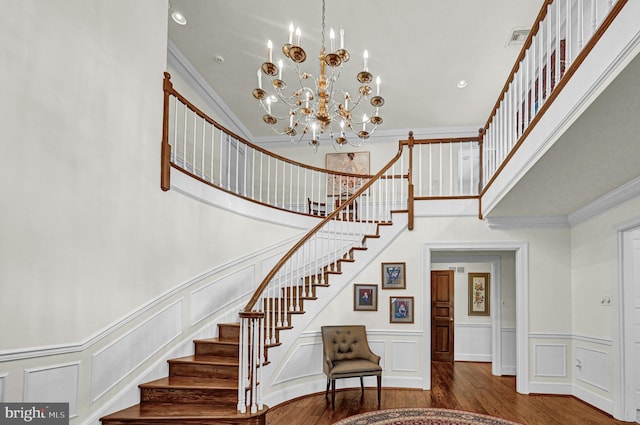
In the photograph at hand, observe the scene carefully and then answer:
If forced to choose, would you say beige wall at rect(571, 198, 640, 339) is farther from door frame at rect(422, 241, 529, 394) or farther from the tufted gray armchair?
the tufted gray armchair

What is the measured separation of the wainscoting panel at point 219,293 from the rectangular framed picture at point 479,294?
5.21 meters

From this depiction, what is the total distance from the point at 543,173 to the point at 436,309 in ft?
18.5

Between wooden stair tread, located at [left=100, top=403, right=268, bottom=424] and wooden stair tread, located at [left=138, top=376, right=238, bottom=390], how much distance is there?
Result: 0.17m

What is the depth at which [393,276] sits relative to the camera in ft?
20.4

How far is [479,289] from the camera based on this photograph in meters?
9.05

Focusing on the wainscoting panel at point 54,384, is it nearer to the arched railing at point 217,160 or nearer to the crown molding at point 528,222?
the arched railing at point 217,160

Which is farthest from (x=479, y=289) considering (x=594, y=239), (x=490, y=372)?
(x=594, y=239)

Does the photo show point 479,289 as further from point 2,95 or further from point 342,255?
point 2,95

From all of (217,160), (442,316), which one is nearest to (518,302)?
(442,316)

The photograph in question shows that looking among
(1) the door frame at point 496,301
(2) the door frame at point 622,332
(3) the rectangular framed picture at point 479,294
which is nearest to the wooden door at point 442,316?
(3) the rectangular framed picture at point 479,294

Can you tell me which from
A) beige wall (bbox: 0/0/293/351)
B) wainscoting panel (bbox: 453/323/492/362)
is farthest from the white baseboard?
beige wall (bbox: 0/0/293/351)

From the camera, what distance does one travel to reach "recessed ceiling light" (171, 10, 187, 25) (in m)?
5.41

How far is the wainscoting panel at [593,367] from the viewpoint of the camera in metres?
5.04

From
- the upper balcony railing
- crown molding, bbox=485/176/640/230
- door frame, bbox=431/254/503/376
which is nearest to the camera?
the upper balcony railing
